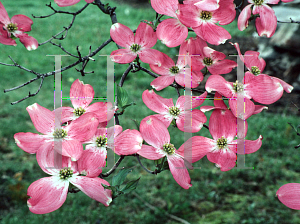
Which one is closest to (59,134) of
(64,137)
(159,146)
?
(64,137)

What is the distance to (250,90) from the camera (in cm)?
46

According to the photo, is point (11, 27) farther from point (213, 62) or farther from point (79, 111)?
point (213, 62)

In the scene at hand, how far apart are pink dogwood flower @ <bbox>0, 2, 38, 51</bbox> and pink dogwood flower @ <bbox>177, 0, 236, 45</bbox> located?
300 mm

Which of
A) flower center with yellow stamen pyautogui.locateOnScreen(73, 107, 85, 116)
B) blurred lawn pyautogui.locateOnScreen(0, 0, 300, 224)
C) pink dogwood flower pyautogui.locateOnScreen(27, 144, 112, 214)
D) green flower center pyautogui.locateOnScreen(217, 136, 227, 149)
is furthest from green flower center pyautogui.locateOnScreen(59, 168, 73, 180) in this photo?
blurred lawn pyautogui.locateOnScreen(0, 0, 300, 224)

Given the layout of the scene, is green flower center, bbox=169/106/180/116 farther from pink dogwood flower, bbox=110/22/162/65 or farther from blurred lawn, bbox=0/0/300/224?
blurred lawn, bbox=0/0/300/224

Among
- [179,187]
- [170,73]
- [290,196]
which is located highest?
[170,73]

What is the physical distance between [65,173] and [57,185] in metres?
0.02

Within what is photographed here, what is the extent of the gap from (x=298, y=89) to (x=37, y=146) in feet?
8.84

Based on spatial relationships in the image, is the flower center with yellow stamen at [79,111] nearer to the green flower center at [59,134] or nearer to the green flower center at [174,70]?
the green flower center at [59,134]

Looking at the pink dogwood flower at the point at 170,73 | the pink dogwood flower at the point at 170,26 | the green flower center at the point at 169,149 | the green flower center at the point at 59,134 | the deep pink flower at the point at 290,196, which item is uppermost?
the pink dogwood flower at the point at 170,26

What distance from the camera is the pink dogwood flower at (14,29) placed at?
54 cm

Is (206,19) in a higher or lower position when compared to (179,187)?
higher

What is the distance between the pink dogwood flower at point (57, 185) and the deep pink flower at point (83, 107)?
75 mm

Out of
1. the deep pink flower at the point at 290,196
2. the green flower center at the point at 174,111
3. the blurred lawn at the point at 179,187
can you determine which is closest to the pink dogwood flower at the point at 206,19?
the green flower center at the point at 174,111
